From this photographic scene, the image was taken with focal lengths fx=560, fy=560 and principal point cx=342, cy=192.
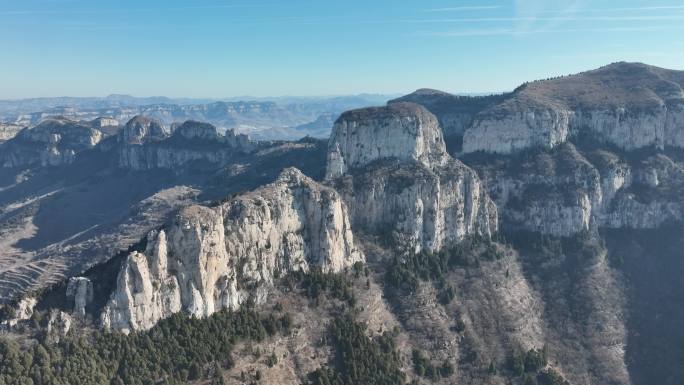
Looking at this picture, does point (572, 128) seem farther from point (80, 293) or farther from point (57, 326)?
point (57, 326)

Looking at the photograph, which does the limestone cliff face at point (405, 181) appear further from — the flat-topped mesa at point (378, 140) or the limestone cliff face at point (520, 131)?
the limestone cliff face at point (520, 131)

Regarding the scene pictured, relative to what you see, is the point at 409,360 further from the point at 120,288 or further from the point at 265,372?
the point at 120,288

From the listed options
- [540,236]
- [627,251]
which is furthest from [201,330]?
[627,251]

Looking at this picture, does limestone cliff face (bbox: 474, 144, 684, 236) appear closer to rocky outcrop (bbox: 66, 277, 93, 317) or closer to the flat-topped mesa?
the flat-topped mesa

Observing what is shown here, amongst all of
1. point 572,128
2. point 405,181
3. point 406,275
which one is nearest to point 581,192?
point 572,128

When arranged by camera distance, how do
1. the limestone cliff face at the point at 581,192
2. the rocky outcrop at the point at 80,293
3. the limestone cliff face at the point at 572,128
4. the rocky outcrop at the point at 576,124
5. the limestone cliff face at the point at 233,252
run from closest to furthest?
the rocky outcrop at the point at 80,293 < the limestone cliff face at the point at 233,252 < the limestone cliff face at the point at 581,192 < the limestone cliff face at the point at 572,128 < the rocky outcrop at the point at 576,124

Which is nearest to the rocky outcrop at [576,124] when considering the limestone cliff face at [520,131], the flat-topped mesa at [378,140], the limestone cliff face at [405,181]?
the limestone cliff face at [520,131]
